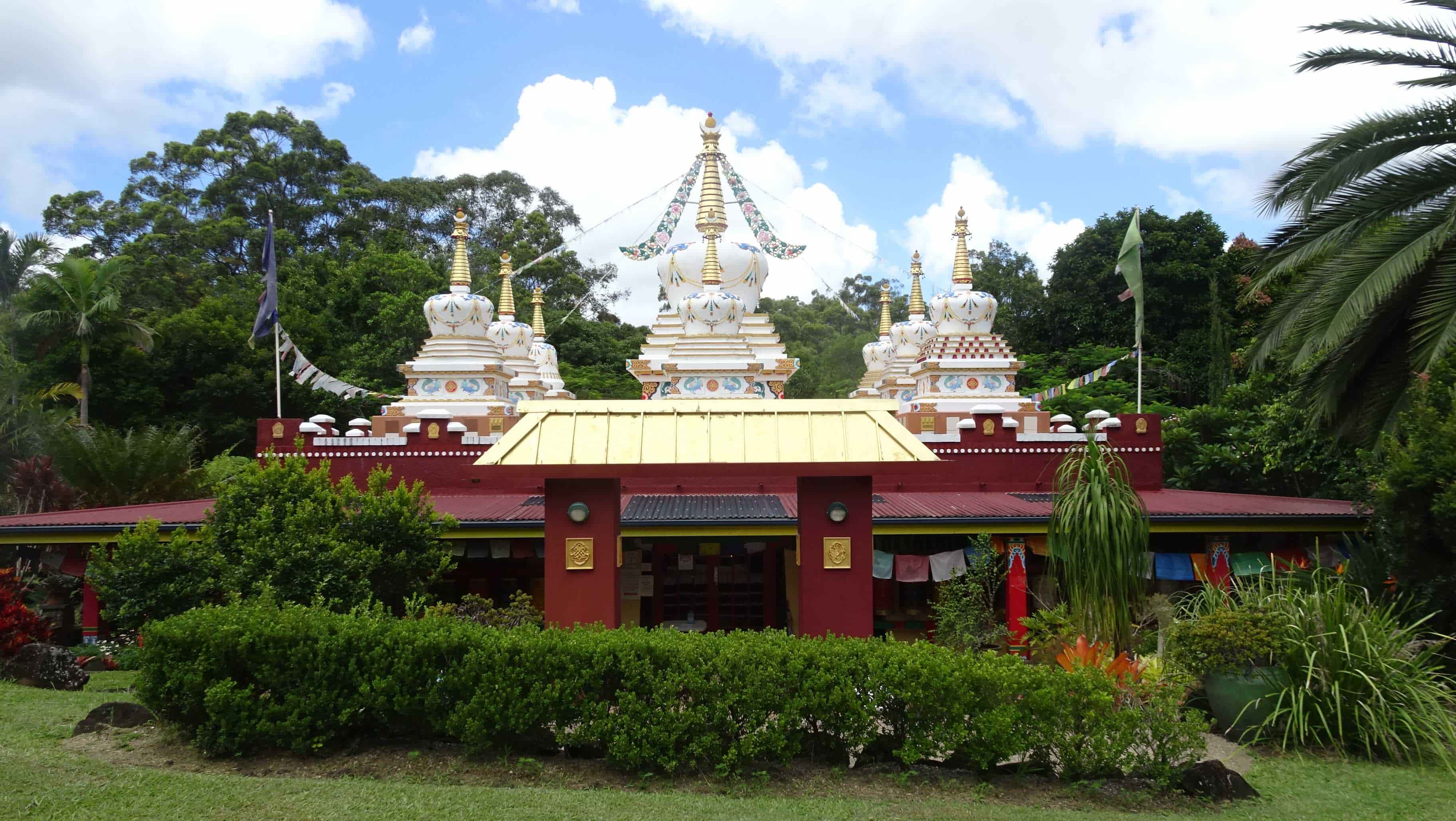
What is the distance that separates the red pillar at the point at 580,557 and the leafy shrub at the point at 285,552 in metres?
1.56

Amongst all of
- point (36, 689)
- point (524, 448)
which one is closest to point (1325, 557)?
point (524, 448)

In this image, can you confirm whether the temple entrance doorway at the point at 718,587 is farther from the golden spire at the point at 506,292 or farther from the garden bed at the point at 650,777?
the golden spire at the point at 506,292

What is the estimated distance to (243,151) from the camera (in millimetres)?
44188

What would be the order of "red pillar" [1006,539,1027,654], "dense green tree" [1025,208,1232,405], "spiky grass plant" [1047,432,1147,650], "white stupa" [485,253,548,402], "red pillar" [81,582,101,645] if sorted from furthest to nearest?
"dense green tree" [1025,208,1232,405] < "white stupa" [485,253,548,402] < "red pillar" [81,582,101,645] < "red pillar" [1006,539,1027,654] < "spiky grass plant" [1047,432,1147,650]

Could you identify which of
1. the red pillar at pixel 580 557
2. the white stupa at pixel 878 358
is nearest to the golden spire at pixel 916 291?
the white stupa at pixel 878 358

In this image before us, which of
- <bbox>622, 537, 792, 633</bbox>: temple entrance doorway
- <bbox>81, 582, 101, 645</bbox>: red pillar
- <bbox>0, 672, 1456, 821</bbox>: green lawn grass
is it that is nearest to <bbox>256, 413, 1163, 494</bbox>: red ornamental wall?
<bbox>622, 537, 792, 633</bbox>: temple entrance doorway

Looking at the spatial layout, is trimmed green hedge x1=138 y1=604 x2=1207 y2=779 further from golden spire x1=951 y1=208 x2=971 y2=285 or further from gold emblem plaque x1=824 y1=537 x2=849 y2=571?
golden spire x1=951 y1=208 x2=971 y2=285

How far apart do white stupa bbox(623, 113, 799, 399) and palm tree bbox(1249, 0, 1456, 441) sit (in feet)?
26.6

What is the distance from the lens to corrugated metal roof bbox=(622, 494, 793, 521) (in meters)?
11.5

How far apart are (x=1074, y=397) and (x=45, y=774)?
29541 mm

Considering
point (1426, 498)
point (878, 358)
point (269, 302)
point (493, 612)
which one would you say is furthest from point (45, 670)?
point (878, 358)

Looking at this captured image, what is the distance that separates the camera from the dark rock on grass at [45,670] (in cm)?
991

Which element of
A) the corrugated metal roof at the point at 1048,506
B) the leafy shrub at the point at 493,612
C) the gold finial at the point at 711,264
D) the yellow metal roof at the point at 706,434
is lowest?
the leafy shrub at the point at 493,612

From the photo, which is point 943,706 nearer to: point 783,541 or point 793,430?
point 793,430
